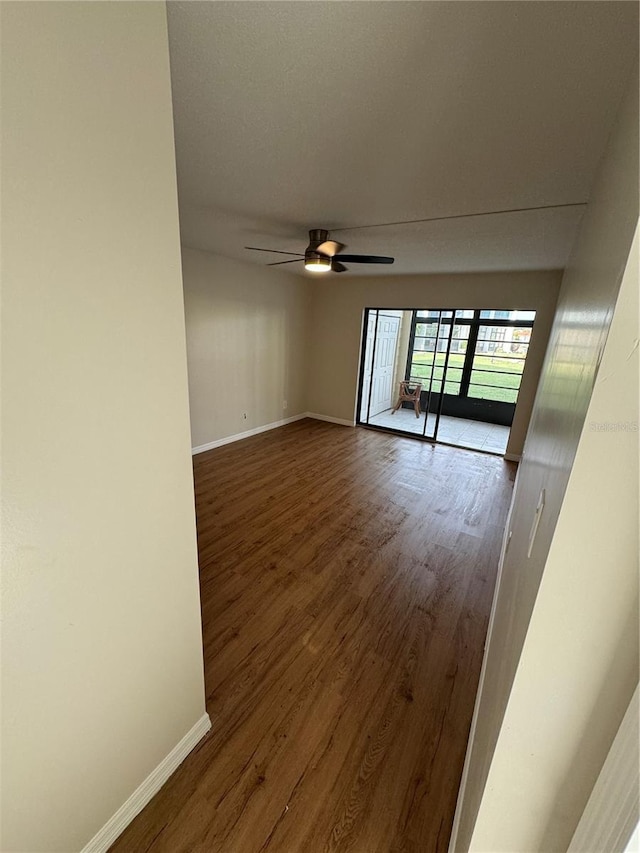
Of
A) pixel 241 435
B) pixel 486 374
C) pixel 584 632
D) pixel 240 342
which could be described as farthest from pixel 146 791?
pixel 486 374

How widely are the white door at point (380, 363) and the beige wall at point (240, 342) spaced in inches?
46.1

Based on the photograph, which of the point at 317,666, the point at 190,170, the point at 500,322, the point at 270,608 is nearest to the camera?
the point at 317,666

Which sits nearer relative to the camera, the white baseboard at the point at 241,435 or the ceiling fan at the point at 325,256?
the ceiling fan at the point at 325,256

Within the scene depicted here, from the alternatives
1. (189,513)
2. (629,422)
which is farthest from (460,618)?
(629,422)

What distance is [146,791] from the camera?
1.25 m

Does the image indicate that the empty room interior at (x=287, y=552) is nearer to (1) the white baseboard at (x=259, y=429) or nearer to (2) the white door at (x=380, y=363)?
(1) the white baseboard at (x=259, y=429)

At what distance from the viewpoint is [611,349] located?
1.57ft

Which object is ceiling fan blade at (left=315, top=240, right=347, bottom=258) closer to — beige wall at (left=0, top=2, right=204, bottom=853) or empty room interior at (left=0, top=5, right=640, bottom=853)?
empty room interior at (left=0, top=5, right=640, bottom=853)

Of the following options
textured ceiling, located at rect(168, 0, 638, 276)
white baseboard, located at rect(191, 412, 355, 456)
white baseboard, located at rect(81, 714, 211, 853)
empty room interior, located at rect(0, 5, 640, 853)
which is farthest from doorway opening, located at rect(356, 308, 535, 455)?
white baseboard, located at rect(81, 714, 211, 853)

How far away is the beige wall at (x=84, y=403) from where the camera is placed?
0.70 m

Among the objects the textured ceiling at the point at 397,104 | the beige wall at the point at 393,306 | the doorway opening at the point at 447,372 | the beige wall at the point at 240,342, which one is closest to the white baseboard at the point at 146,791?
the textured ceiling at the point at 397,104

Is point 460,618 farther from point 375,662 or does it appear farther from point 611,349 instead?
point 611,349

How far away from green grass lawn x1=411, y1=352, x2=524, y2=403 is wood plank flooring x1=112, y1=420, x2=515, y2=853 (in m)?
3.53

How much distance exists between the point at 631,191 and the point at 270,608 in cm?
237
